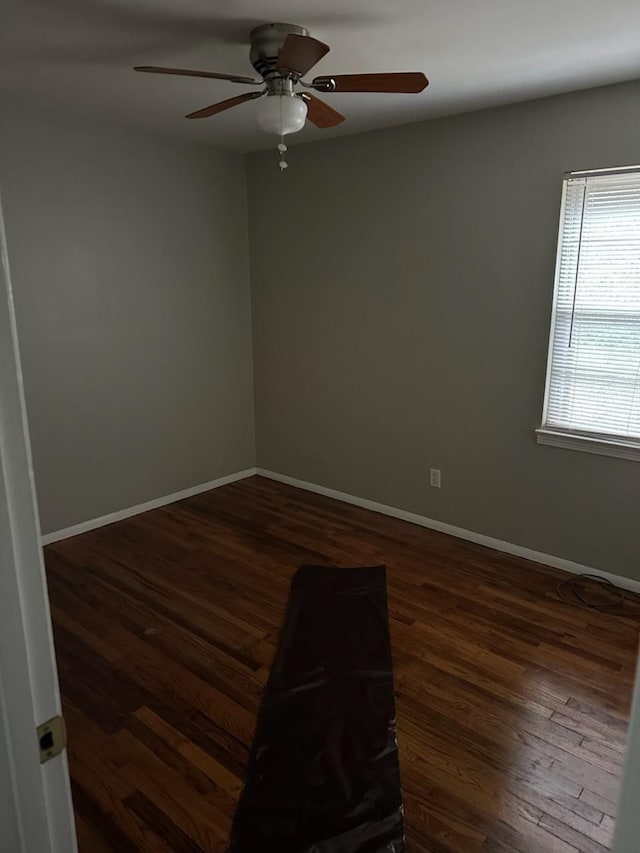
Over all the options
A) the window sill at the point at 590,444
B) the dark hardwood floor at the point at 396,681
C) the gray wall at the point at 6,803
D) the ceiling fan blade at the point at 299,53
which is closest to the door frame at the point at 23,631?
the gray wall at the point at 6,803

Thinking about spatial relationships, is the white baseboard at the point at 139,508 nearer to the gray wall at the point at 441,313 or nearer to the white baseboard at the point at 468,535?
the white baseboard at the point at 468,535

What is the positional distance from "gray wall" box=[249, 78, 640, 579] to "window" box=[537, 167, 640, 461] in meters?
0.08

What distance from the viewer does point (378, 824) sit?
1707mm

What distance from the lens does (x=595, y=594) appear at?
2969 millimetres

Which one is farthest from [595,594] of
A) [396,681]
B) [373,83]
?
[373,83]

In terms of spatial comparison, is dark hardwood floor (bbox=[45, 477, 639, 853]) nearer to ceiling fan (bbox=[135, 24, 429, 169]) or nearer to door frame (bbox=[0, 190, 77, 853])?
door frame (bbox=[0, 190, 77, 853])

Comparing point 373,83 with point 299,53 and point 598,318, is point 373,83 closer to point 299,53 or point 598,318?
point 299,53

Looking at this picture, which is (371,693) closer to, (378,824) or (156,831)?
(378,824)

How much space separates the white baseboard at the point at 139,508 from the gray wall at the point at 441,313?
59 cm

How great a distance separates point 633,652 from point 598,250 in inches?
75.2

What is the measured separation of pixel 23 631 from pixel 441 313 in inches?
121

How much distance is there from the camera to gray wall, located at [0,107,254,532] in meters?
3.26

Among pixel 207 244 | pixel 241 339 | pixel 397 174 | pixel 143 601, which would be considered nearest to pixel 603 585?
pixel 143 601

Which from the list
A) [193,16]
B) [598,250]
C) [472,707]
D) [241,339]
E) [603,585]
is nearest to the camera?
[193,16]
